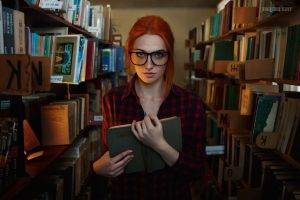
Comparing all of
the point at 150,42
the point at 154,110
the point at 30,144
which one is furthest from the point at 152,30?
the point at 30,144

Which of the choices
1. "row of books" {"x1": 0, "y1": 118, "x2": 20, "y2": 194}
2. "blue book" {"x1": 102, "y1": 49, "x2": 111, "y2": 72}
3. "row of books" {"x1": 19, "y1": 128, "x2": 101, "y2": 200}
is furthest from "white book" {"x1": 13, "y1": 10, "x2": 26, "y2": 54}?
"blue book" {"x1": 102, "y1": 49, "x2": 111, "y2": 72}

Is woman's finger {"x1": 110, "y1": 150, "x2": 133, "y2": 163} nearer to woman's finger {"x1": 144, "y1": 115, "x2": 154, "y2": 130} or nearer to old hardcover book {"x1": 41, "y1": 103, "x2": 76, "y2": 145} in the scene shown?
woman's finger {"x1": 144, "y1": 115, "x2": 154, "y2": 130}

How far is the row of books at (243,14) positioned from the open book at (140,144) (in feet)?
2.72

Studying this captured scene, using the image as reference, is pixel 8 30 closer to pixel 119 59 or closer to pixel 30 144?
pixel 30 144

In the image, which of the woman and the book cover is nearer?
the woman

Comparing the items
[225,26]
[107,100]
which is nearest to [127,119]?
[107,100]

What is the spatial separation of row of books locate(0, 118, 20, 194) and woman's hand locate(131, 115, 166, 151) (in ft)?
1.39

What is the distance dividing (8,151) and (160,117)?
0.58 metres

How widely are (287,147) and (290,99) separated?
0.24m

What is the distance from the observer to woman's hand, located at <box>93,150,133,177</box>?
1.25 m

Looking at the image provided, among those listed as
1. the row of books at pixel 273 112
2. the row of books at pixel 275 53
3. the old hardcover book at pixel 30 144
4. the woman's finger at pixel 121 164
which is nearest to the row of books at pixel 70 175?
the old hardcover book at pixel 30 144

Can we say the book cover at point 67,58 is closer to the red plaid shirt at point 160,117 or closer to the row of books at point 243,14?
the red plaid shirt at point 160,117

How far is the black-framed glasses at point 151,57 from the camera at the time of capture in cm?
134

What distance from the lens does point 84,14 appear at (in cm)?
311
